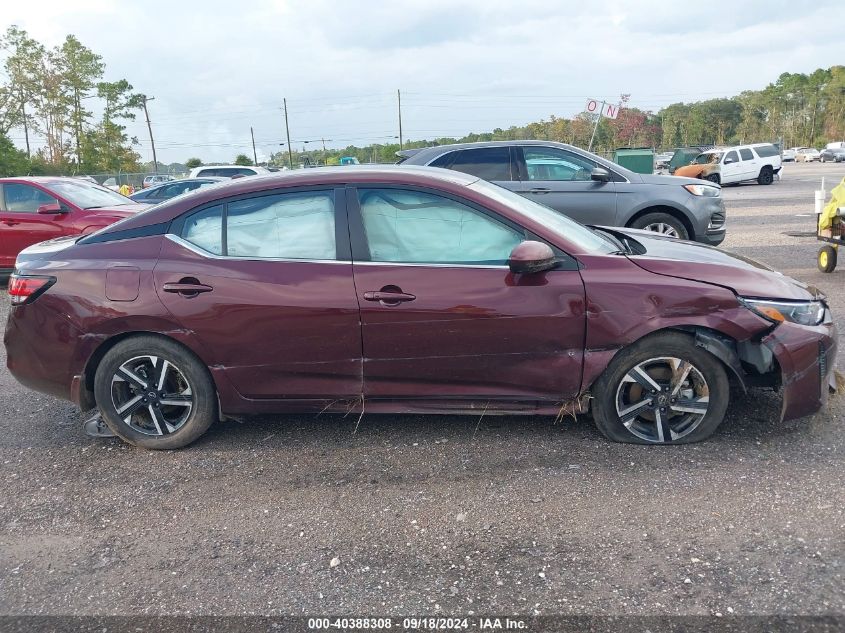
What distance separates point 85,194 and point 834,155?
6403cm

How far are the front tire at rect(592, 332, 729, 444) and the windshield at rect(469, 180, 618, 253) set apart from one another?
0.67 m

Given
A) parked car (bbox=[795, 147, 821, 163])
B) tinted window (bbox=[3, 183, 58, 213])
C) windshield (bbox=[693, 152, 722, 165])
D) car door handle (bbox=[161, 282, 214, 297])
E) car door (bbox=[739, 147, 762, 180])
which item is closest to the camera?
car door handle (bbox=[161, 282, 214, 297])

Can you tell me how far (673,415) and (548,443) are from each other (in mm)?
712

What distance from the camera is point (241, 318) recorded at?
3762 mm

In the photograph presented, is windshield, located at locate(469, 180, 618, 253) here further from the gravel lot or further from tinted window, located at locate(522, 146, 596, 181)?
tinted window, located at locate(522, 146, 596, 181)

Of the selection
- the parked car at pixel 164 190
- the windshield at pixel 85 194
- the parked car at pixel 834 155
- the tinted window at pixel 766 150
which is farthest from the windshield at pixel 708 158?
the parked car at pixel 834 155

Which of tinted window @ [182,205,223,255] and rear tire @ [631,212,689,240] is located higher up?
tinted window @ [182,205,223,255]

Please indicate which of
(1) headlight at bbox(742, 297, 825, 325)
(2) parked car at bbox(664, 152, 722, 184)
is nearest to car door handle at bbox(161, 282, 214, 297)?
(1) headlight at bbox(742, 297, 825, 325)

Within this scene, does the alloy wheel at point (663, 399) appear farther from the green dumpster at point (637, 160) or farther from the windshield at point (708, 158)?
the windshield at point (708, 158)

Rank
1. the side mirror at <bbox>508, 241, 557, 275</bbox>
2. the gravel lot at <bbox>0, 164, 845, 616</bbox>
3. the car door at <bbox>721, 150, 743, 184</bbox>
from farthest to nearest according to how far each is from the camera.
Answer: the car door at <bbox>721, 150, 743, 184</bbox>, the side mirror at <bbox>508, 241, 557, 275</bbox>, the gravel lot at <bbox>0, 164, 845, 616</bbox>

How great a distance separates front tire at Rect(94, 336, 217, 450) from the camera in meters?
3.88

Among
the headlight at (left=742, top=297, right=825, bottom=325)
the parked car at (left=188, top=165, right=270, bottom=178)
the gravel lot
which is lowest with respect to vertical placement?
the gravel lot

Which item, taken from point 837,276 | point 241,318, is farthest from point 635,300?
point 837,276

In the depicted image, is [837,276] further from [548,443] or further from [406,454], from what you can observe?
[406,454]
